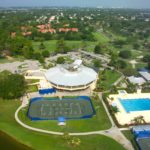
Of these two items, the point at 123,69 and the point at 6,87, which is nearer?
the point at 6,87

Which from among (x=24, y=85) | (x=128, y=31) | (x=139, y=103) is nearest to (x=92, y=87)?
(x=139, y=103)

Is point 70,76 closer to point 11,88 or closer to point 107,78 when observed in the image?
point 11,88

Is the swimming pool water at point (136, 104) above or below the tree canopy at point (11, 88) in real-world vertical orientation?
below

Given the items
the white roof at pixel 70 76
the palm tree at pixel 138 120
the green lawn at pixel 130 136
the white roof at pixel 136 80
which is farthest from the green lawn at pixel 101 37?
the green lawn at pixel 130 136

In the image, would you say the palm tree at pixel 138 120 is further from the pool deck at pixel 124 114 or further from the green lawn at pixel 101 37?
the green lawn at pixel 101 37

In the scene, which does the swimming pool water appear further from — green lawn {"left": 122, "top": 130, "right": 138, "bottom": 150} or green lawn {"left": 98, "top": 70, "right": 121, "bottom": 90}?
green lawn {"left": 98, "top": 70, "right": 121, "bottom": 90}

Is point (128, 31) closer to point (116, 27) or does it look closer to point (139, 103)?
point (116, 27)

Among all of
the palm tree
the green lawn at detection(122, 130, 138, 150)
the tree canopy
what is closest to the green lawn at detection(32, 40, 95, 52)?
the tree canopy
